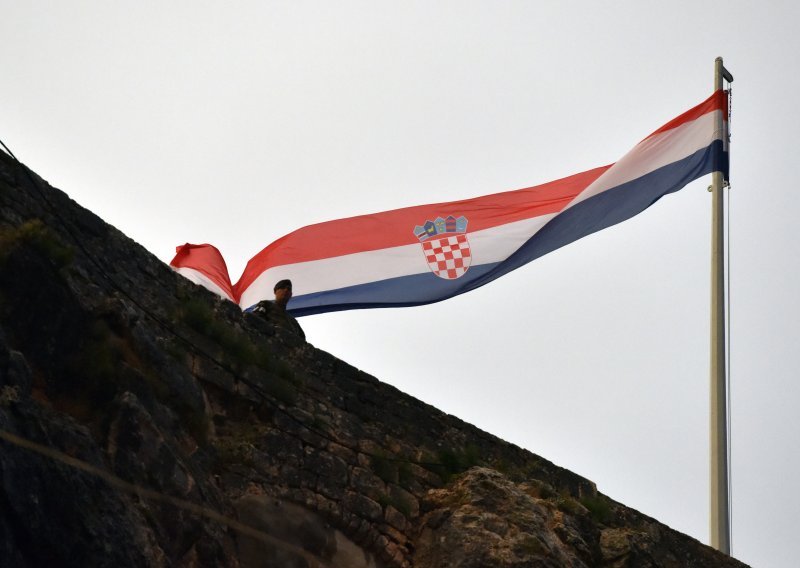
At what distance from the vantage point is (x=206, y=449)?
28.7 feet

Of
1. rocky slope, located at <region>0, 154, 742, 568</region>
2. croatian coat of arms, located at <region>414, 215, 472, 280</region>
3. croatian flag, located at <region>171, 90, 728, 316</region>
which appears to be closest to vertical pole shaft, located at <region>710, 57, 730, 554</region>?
croatian flag, located at <region>171, 90, 728, 316</region>

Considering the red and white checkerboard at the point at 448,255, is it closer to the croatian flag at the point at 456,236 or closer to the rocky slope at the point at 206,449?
the croatian flag at the point at 456,236

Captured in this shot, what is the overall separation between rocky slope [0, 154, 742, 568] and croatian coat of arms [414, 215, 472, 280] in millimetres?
4194

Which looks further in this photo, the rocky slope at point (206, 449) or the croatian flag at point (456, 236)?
the croatian flag at point (456, 236)

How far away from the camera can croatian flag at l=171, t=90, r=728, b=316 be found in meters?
14.8

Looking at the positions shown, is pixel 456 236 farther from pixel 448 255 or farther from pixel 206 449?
pixel 206 449

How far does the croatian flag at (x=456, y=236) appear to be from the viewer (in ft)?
48.6

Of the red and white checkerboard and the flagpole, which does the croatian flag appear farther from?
the flagpole

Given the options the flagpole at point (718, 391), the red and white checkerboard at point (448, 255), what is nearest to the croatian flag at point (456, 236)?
the red and white checkerboard at point (448, 255)

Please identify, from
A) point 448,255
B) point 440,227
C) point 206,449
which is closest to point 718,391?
point 448,255

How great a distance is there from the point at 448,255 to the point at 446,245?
13 centimetres

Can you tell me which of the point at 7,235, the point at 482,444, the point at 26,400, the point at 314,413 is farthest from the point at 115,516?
the point at 482,444

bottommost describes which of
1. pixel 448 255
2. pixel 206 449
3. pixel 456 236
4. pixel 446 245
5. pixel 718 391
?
pixel 206 449

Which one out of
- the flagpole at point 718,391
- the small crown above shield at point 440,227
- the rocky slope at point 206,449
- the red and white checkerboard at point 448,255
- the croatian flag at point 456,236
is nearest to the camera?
the rocky slope at point 206,449
